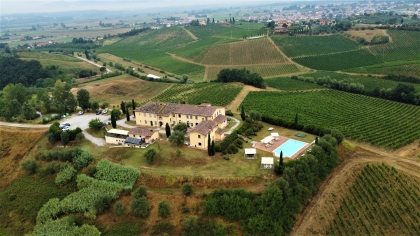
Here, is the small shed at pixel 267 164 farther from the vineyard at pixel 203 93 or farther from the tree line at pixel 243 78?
the tree line at pixel 243 78

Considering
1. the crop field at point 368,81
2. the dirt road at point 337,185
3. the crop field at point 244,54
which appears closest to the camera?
the dirt road at point 337,185

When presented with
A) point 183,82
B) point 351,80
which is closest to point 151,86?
point 183,82

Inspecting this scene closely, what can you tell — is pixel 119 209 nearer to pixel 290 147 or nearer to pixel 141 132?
pixel 141 132

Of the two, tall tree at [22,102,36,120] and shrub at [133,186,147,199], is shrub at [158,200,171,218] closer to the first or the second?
shrub at [133,186,147,199]

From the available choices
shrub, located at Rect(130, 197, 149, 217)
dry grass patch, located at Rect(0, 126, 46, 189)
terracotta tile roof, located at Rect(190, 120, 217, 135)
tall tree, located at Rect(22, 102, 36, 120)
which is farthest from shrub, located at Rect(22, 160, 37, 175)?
terracotta tile roof, located at Rect(190, 120, 217, 135)

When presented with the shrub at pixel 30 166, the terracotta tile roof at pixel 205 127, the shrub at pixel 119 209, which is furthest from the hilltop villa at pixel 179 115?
the shrub at pixel 119 209

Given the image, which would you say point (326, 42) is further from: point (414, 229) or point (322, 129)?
point (414, 229)
